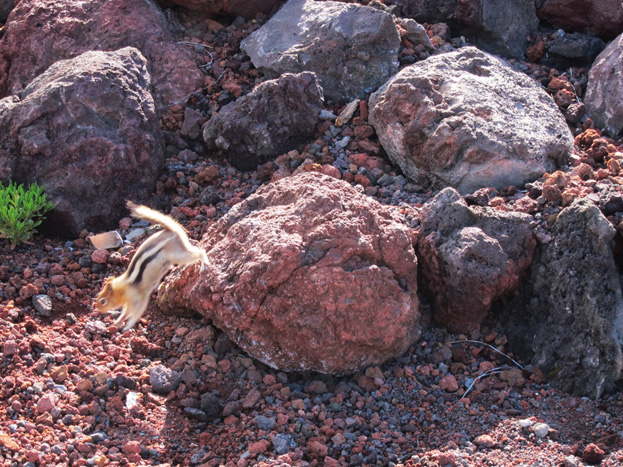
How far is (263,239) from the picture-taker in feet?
13.2

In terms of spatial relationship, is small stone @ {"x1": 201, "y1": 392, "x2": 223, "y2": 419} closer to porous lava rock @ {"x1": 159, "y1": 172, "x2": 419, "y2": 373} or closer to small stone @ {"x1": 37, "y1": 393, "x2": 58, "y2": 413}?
porous lava rock @ {"x1": 159, "y1": 172, "x2": 419, "y2": 373}

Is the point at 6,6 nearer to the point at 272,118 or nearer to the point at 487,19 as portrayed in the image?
the point at 272,118

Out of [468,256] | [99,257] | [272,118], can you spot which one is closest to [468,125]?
[468,256]

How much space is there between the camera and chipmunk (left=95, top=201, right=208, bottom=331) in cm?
359

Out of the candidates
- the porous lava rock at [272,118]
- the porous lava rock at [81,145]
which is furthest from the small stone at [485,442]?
the porous lava rock at [81,145]

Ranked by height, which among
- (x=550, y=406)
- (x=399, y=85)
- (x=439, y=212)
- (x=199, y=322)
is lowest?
(x=550, y=406)

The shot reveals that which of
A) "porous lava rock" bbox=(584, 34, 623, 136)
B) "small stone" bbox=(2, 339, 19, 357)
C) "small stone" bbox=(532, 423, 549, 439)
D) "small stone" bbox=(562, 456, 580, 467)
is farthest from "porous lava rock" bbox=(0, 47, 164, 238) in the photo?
"porous lava rock" bbox=(584, 34, 623, 136)

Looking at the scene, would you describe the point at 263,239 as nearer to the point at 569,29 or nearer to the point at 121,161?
the point at 121,161

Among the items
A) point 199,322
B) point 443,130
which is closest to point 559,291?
point 443,130

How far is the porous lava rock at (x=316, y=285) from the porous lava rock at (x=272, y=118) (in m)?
1.55

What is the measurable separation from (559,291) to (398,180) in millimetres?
1625

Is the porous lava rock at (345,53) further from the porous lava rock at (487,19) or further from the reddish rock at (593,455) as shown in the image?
the reddish rock at (593,455)

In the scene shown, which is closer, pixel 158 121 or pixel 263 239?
pixel 263 239

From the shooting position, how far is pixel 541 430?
365cm
